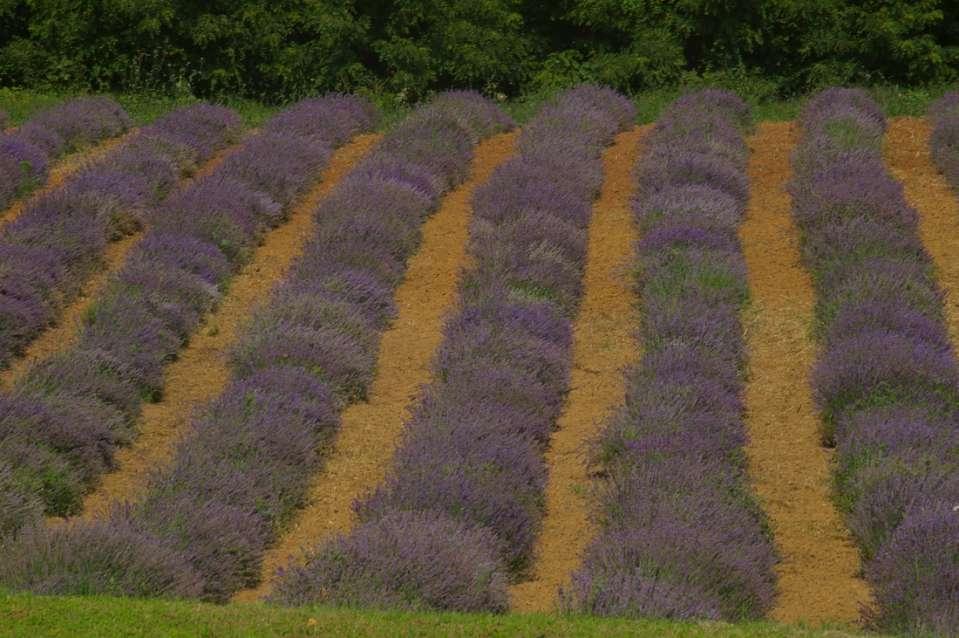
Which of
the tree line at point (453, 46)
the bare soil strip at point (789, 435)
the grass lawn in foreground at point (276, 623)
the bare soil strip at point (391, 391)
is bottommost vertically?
the tree line at point (453, 46)

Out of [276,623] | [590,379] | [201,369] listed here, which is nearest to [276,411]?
[201,369]

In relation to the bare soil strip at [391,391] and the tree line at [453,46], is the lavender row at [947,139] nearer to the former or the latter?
the tree line at [453,46]

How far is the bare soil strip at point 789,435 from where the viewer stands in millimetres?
7262

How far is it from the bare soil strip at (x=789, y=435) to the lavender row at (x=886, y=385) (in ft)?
0.47

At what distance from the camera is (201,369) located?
10469 mm

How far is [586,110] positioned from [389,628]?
12692mm

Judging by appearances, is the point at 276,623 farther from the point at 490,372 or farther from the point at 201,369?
Result: the point at 201,369

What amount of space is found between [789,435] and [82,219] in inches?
238

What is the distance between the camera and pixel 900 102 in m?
19.0

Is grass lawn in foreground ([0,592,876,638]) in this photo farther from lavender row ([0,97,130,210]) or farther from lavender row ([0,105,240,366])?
lavender row ([0,97,130,210])

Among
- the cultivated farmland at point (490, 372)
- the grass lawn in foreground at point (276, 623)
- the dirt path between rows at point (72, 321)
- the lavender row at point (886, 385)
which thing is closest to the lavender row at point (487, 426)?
the cultivated farmland at point (490, 372)

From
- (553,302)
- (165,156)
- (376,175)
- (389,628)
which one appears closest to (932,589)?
(389,628)

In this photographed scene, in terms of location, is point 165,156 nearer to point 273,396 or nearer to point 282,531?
point 273,396

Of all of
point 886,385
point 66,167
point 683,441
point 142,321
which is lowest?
point 66,167
